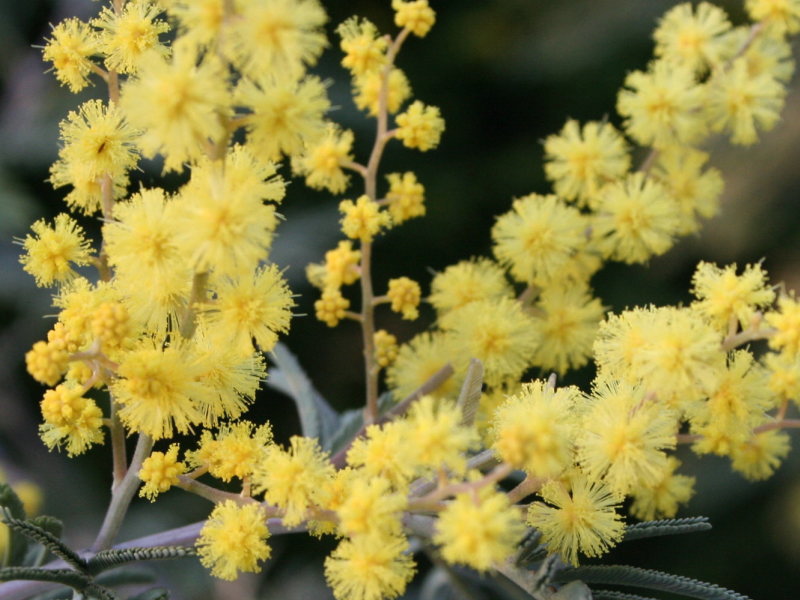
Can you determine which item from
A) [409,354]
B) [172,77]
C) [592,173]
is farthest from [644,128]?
[172,77]

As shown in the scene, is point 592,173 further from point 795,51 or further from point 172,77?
point 795,51

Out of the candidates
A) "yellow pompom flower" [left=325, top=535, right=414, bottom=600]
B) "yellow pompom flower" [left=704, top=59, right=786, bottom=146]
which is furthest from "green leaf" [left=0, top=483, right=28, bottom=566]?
"yellow pompom flower" [left=704, top=59, right=786, bottom=146]

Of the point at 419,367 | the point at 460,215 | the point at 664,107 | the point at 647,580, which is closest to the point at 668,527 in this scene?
the point at 647,580

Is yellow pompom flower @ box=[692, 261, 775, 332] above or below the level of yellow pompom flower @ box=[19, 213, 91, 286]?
below

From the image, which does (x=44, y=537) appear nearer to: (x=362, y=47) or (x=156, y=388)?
(x=156, y=388)

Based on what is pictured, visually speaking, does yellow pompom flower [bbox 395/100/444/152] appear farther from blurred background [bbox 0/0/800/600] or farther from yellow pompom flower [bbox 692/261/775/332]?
blurred background [bbox 0/0/800/600]
